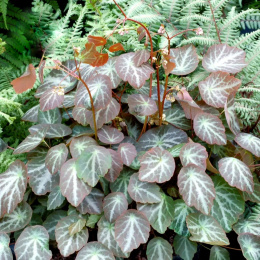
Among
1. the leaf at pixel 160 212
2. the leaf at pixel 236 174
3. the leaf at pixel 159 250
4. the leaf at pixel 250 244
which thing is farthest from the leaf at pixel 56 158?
the leaf at pixel 250 244

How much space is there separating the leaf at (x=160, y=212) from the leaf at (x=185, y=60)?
19.4 inches

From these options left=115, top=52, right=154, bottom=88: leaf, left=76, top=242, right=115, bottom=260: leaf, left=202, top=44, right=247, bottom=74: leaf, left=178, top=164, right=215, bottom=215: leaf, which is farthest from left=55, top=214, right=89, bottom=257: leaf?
left=202, top=44, right=247, bottom=74: leaf

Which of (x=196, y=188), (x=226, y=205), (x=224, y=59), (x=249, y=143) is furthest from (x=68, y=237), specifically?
(x=224, y=59)

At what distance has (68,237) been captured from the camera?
102cm

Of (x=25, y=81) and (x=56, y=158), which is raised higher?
(x=25, y=81)

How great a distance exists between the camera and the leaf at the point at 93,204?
1.06 meters

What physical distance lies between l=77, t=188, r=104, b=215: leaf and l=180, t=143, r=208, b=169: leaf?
0.32 meters

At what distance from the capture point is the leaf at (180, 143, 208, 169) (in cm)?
103

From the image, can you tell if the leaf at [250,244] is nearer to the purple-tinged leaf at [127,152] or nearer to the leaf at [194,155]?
the leaf at [194,155]

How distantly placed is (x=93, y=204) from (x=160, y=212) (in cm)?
24

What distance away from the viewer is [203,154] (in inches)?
40.7

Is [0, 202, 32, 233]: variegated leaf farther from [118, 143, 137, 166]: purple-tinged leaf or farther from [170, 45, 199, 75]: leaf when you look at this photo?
[170, 45, 199, 75]: leaf

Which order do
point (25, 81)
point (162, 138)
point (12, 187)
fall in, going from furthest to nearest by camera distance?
point (162, 138) → point (12, 187) → point (25, 81)

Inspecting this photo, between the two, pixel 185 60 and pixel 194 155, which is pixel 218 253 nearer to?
pixel 194 155
